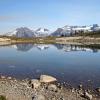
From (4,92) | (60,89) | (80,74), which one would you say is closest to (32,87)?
(60,89)

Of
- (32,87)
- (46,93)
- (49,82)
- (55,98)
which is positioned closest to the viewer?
(55,98)

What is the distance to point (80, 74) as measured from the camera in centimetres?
3481

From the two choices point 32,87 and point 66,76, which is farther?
point 66,76

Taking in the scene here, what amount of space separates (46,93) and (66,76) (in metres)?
10.5

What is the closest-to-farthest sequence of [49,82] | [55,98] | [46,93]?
[55,98] < [46,93] < [49,82]

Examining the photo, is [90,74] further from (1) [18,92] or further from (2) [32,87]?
(1) [18,92]

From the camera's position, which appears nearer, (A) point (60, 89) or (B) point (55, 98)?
(B) point (55, 98)

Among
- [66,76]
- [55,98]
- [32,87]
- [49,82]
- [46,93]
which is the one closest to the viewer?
[55,98]

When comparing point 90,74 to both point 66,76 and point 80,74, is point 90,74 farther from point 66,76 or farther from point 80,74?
point 66,76

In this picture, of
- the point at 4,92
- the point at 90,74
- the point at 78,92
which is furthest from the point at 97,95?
the point at 90,74

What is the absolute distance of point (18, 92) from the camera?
22.2 metres

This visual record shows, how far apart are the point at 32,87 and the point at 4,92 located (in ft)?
14.6

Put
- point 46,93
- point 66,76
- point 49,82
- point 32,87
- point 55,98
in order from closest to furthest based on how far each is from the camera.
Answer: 1. point 55,98
2. point 46,93
3. point 32,87
4. point 49,82
5. point 66,76

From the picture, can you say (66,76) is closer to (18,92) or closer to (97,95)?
(97,95)
